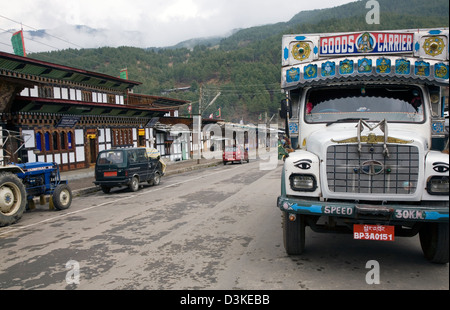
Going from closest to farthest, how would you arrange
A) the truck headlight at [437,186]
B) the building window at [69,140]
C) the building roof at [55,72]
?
1. the truck headlight at [437,186]
2. the building roof at [55,72]
3. the building window at [69,140]

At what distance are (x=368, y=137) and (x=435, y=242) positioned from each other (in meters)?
1.83

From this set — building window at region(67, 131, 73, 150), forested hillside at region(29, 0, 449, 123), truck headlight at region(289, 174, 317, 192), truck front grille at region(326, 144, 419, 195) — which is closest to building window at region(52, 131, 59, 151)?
building window at region(67, 131, 73, 150)

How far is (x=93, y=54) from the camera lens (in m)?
98.1

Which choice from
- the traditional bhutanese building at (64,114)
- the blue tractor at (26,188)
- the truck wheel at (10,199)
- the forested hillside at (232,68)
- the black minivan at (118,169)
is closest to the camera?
the truck wheel at (10,199)

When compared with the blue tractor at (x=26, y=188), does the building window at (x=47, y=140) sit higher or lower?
higher

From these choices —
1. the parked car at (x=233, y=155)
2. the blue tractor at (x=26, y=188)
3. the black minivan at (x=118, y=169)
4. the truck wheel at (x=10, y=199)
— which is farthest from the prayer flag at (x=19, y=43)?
the truck wheel at (x=10, y=199)

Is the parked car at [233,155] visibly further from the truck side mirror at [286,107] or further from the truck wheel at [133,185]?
the truck side mirror at [286,107]

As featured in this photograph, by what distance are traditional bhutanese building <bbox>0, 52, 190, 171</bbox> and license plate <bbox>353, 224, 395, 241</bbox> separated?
44.8 feet

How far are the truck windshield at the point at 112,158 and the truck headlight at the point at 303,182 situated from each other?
1171 cm

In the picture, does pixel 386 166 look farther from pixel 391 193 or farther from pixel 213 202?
pixel 213 202

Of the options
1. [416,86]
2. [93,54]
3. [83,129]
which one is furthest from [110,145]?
[93,54]

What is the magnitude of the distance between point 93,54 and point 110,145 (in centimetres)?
8105

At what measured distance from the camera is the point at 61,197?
453 inches

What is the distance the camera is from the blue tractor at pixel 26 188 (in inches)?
364
